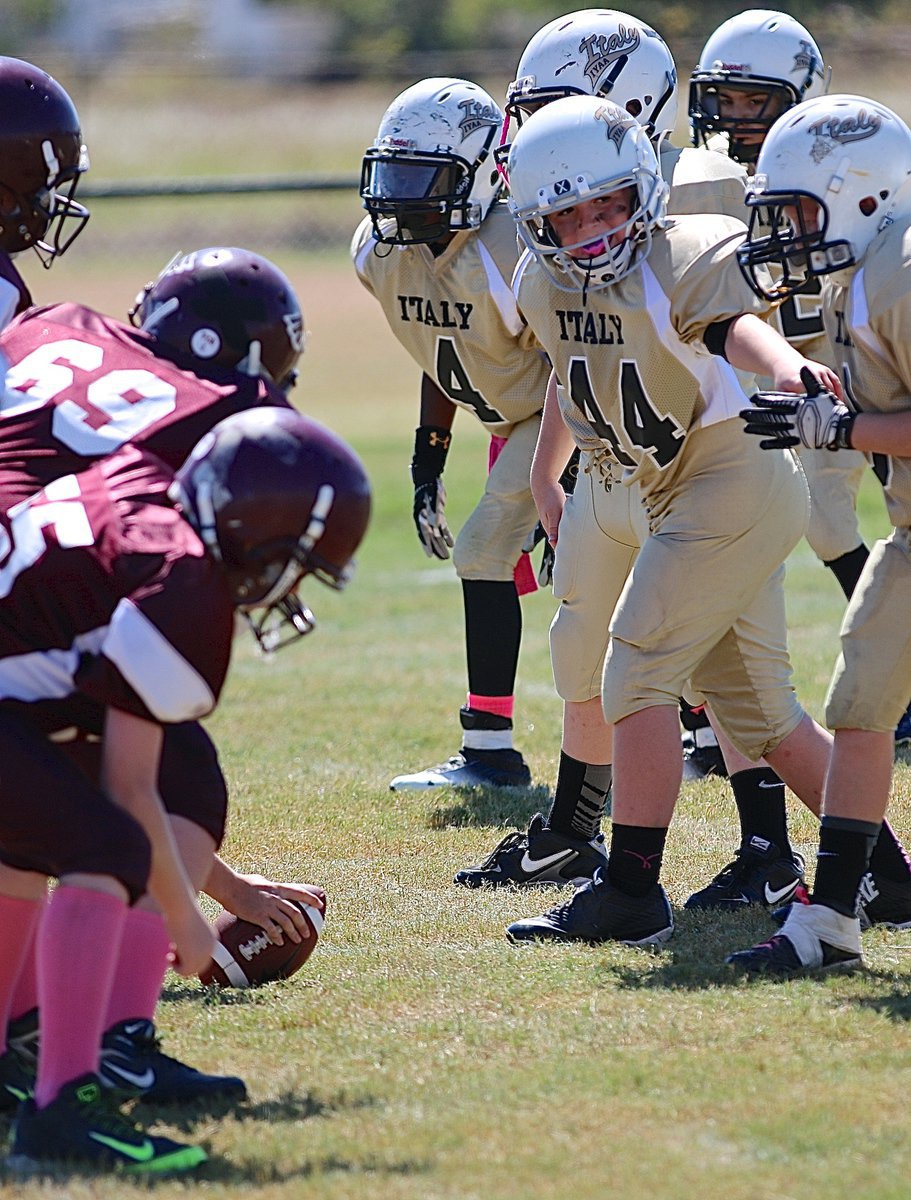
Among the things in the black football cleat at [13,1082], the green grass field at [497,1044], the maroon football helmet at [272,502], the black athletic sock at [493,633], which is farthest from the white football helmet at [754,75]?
the black football cleat at [13,1082]

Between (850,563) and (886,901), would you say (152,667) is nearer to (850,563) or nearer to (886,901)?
(886,901)

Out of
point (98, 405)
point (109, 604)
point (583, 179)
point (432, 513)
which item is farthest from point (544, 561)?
point (109, 604)

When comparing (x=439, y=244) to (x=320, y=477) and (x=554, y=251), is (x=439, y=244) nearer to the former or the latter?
(x=554, y=251)

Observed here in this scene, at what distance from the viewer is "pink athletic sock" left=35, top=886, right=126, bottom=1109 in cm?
280

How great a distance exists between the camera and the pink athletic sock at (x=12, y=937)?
3.08 m

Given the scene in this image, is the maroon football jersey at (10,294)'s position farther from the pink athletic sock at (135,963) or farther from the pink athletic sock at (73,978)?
the pink athletic sock at (73,978)

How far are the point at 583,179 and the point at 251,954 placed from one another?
5.98ft

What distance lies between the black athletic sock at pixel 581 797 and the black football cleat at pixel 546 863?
3 cm

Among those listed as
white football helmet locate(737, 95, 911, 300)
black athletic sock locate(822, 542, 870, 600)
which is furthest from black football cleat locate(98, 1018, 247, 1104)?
black athletic sock locate(822, 542, 870, 600)

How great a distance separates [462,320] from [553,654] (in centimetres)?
155

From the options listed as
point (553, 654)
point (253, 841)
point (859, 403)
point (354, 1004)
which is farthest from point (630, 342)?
point (253, 841)

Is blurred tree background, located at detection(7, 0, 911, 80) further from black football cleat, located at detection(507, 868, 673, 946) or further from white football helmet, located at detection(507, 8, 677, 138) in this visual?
black football cleat, located at detection(507, 868, 673, 946)

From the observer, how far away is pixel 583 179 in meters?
3.77

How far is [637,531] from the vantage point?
4.25 metres
